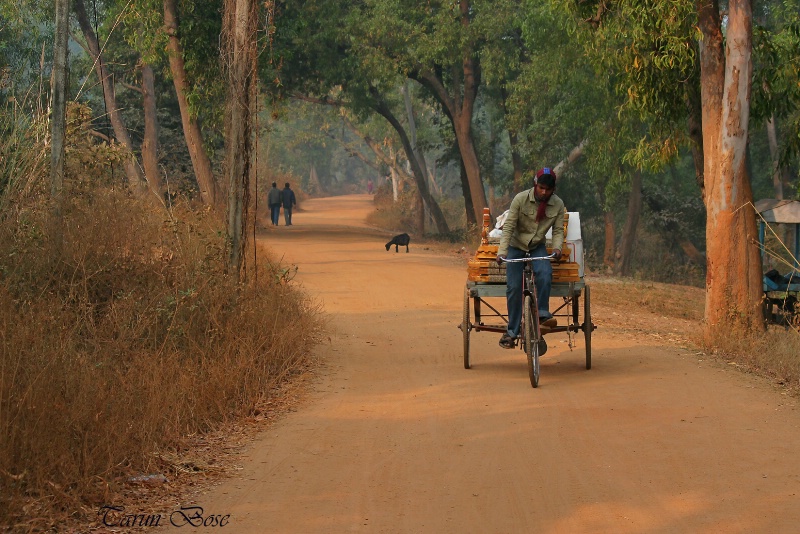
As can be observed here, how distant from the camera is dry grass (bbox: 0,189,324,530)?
6238mm

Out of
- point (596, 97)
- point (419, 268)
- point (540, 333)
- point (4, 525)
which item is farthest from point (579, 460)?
point (596, 97)

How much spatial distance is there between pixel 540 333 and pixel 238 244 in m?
3.88

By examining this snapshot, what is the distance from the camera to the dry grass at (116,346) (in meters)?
6.24

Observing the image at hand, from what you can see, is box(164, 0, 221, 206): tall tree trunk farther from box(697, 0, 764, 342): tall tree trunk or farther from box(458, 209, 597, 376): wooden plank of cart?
box(458, 209, 597, 376): wooden plank of cart

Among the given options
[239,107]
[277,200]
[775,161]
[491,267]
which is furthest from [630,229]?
[491,267]

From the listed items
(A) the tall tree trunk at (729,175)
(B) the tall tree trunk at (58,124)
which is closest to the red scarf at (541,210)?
(A) the tall tree trunk at (729,175)

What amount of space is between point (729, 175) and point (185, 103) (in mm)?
15056

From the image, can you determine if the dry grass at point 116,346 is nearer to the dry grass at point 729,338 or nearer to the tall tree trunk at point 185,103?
the dry grass at point 729,338

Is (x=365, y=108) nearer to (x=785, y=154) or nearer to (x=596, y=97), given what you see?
(x=596, y=97)

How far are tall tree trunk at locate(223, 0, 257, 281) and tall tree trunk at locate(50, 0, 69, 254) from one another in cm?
181

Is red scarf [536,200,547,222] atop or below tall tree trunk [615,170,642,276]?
atop

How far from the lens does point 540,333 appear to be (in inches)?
400

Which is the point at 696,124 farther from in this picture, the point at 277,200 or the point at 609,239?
the point at 277,200

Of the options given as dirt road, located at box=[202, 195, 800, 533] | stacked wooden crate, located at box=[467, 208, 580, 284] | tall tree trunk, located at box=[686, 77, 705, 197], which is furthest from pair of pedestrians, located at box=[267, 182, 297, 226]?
stacked wooden crate, located at box=[467, 208, 580, 284]
